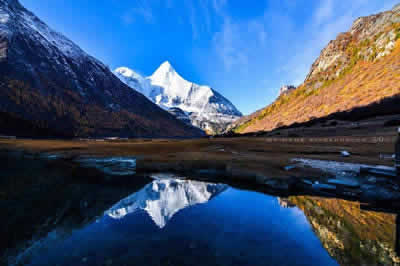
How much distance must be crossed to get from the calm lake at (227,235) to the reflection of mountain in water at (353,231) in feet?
0.09

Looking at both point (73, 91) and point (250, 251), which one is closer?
point (250, 251)

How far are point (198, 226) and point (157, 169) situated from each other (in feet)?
45.5

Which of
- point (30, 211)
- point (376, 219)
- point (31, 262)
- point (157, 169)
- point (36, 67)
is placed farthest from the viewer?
point (36, 67)

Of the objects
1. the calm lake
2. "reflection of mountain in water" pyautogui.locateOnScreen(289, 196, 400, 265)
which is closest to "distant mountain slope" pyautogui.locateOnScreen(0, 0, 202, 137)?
the calm lake

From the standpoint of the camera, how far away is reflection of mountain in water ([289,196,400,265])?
6.25m

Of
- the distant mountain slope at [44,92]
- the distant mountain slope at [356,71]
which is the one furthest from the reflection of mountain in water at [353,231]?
the distant mountain slope at [44,92]

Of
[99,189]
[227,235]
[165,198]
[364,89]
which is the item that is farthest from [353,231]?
[364,89]

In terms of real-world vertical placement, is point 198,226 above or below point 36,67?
below

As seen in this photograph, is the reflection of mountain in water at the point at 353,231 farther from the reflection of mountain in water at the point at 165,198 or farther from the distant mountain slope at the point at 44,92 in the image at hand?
the distant mountain slope at the point at 44,92

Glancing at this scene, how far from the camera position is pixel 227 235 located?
7977 millimetres

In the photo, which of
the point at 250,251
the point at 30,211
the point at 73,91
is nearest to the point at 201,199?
the point at 250,251

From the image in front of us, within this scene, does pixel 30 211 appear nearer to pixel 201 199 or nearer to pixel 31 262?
pixel 31 262

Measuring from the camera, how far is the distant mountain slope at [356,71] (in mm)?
80312

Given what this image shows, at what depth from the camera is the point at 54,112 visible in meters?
128
